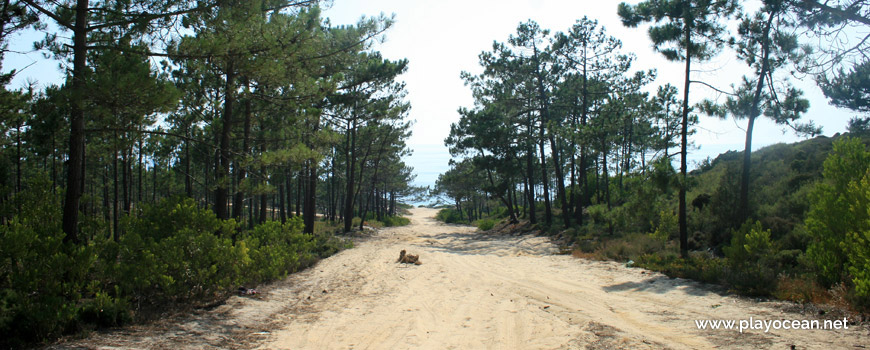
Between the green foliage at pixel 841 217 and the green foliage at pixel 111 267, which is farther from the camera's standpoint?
the green foliage at pixel 841 217

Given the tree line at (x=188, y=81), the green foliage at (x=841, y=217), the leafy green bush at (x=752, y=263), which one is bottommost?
the leafy green bush at (x=752, y=263)

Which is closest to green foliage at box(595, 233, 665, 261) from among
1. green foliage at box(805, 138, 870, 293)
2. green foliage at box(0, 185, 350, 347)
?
green foliage at box(805, 138, 870, 293)

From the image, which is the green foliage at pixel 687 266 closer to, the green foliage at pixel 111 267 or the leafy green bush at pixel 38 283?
the green foliage at pixel 111 267

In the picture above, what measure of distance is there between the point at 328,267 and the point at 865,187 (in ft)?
36.2

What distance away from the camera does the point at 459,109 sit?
92.5 ft

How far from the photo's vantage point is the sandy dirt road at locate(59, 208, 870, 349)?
5.05m

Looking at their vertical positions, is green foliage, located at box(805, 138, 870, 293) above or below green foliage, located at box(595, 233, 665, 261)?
above

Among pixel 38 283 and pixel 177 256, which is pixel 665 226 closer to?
pixel 177 256

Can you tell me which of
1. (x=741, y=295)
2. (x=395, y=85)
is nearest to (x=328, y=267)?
(x=741, y=295)

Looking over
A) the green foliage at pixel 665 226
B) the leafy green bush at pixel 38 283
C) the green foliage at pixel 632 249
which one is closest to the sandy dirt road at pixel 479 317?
the leafy green bush at pixel 38 283

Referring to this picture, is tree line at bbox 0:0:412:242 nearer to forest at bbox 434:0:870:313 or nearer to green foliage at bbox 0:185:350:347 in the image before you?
green foliage at bbox 0:185:350:347

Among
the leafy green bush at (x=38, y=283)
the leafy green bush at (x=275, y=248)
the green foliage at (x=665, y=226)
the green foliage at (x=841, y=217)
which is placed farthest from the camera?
the green foliage at (x=665, y=226)

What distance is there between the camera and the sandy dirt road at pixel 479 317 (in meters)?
5.05

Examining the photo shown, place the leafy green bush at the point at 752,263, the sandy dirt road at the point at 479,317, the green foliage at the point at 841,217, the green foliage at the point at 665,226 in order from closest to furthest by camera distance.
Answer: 1. the sandy dirt road at the point at 479,317
2. the green foliage at the point at 841,217
3. the leafy green bush at the point at 752,263
4. the green foliage at the point at 665,226
